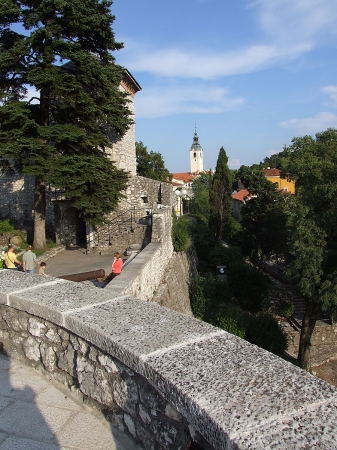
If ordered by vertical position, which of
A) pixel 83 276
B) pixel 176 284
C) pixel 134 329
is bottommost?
pixel 176 284

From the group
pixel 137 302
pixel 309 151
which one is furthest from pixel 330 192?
pixel 137 302

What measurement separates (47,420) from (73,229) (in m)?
15.2

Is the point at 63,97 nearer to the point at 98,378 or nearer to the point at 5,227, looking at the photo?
the point at 5,227

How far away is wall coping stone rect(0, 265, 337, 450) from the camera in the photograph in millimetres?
1307

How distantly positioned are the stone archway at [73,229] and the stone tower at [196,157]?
90.7m

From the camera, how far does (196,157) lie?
107 meters

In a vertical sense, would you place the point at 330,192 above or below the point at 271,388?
above

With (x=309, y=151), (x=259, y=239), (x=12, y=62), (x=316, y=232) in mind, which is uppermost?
(x=12, y=62)

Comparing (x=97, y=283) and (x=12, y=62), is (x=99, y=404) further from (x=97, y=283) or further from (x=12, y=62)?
(x=12, y=62)

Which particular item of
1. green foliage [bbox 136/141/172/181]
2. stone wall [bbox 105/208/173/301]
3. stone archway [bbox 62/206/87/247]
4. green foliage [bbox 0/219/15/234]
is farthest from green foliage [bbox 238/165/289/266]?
green foliage [bbox 0/219/15/234]

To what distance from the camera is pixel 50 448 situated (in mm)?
1978

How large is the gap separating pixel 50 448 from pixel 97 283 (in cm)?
625

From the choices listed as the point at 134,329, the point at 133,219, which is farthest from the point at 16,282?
the point at 133,219

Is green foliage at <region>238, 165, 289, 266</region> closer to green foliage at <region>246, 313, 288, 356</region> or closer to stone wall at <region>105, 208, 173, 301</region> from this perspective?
green foliage at <region>246, 313, 288, 356</region>
